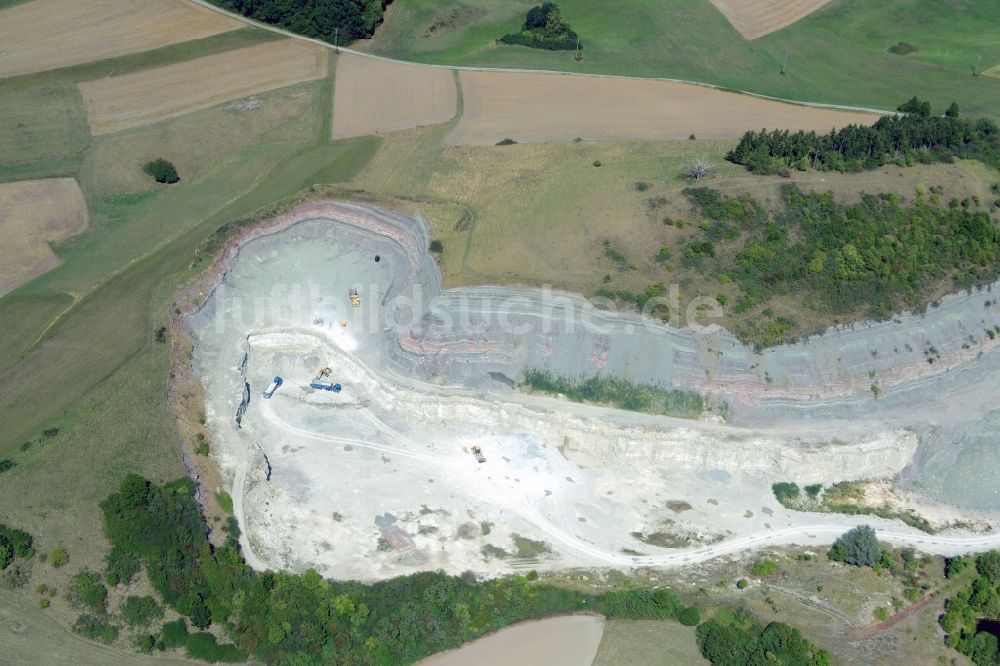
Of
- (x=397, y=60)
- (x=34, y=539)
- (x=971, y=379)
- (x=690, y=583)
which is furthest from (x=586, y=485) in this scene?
(x=397, y=60)

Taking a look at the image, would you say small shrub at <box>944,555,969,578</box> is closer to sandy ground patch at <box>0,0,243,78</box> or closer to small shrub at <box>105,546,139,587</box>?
small shrub at <box>105,546,139,587</box>

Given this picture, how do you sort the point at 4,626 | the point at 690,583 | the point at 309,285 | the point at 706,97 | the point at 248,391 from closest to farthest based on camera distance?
the point at 4,626 → the point at 690,583 → the point at 248,391 → the point at 309,285 → the point at 706,97

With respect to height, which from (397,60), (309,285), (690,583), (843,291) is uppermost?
(397,60)

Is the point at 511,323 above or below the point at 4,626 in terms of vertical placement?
above

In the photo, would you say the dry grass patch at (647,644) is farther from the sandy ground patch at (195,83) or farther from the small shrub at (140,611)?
the sandy ground patch at (195,83)

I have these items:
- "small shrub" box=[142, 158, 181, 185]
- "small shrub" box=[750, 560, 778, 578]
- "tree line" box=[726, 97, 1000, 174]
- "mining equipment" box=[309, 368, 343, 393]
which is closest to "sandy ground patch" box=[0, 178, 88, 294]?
"small shrub" box=[142, 158, 181, 185]

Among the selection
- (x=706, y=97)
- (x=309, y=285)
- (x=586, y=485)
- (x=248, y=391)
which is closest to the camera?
(x=586, y=485)

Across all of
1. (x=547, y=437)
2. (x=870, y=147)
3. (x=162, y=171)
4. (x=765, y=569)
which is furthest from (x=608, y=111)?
(x=765, y=569)

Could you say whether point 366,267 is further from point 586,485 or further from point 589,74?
point 589,74

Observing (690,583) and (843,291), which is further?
(843,291)
